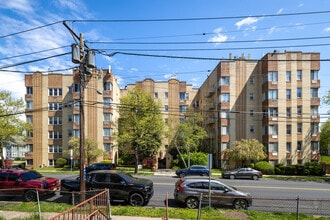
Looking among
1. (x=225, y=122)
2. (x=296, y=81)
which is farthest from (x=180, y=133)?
(x=296, y=81)

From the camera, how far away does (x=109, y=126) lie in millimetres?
42781

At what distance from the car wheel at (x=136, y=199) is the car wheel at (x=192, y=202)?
230cm

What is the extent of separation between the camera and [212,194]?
12836mm

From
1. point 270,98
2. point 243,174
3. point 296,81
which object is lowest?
point 243,174

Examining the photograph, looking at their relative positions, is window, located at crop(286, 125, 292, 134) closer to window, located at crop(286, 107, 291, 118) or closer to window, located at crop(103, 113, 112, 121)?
window, located at crop(286, 107, 291, 118)

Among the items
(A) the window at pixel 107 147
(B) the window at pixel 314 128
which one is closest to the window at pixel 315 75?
(B) the window at pixel 314 128

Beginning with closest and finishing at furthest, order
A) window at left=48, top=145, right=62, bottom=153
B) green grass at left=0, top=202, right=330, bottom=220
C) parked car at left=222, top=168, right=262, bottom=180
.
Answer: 1. green grass at left=0, top=202, right=330, bottom=220
2. parked car at left=222, top=168, right=262, bottom=180
3. window at left=48, top=145, right=62, bottom=153

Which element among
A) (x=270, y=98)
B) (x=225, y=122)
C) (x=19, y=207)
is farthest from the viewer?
→ (x=225, y=122)

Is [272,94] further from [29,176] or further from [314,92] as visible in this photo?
[29,176]

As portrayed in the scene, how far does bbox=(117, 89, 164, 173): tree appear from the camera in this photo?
32.1 metres

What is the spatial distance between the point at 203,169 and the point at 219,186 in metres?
15.7

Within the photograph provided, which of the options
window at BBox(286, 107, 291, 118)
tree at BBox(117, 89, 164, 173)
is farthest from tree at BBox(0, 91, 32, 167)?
window at BBox(286, 107, 291, 118)

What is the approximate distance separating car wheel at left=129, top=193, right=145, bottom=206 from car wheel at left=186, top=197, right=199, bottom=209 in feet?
7.56

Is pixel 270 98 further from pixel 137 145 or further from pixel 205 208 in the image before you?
pixel 205 208
